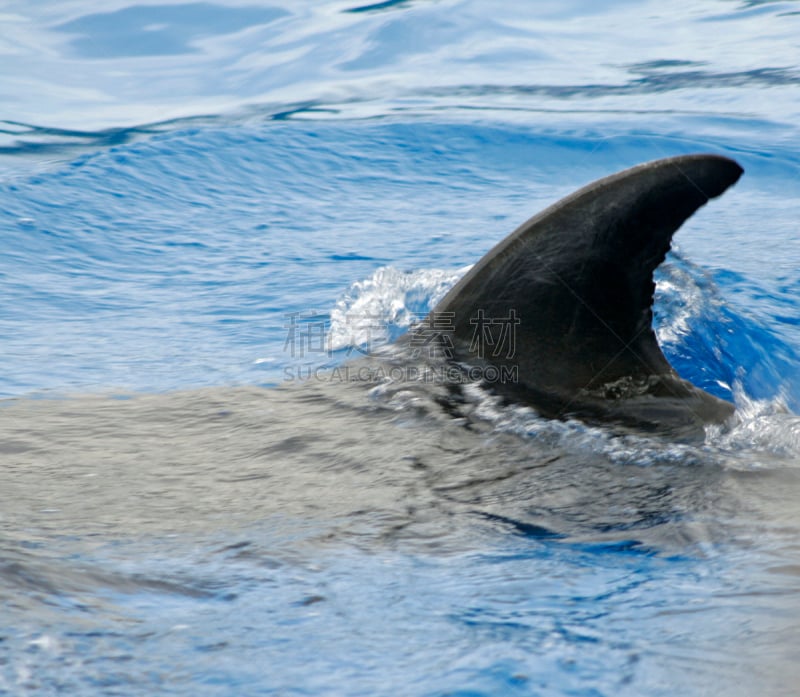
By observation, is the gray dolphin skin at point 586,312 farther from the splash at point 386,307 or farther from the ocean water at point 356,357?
the splash at point 386,307

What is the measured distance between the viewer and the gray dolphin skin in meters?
3.38

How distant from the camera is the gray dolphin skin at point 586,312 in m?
3.38

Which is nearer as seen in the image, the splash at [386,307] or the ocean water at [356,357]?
the ocean water at [356,357]

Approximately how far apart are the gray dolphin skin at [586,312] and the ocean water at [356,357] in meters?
0.16

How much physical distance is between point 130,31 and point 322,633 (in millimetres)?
13302

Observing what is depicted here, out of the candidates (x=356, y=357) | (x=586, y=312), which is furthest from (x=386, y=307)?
(x=586, y=312)

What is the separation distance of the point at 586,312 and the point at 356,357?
2.25 metres

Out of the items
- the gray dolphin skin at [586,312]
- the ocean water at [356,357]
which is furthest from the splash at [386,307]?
the gray dolphin skin at [586,312]

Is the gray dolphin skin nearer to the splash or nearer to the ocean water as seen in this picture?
the ocean water

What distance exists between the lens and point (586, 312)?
355 centimetres

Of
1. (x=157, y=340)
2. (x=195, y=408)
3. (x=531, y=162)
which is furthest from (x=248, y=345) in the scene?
(x=531, y=162)

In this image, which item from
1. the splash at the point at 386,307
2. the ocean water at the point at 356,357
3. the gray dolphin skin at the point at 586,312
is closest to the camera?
the ocean water at the point at 356,357

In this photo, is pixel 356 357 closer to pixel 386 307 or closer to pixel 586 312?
pixel 386 307

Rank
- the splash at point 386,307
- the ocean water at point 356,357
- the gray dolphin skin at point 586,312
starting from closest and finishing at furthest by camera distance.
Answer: the ocean water at point 356,357
the gray dolphin skin at point 586,312
the splash at point 386,307
